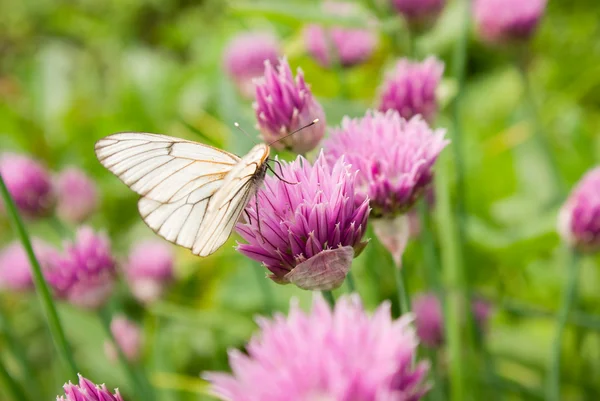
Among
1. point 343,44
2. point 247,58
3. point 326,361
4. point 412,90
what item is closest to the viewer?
point 326,361

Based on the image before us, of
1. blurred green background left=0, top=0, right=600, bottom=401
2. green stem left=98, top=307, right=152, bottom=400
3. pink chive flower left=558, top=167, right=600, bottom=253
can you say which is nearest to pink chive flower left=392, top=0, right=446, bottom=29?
blurred green background left=0, top=0, right=600, bottom=401

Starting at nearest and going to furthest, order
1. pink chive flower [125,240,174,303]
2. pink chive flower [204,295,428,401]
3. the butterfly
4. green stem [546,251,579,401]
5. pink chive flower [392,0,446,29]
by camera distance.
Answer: pink chive flower [204,295,428,401]
the butterfly
green stem [546,251,579,401]
pink chive flower [392,0,446,29]
pink chive flower [125,240,174,303]

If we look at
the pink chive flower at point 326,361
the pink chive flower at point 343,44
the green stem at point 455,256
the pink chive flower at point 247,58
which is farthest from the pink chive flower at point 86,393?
the pink chive flower at point 247,58

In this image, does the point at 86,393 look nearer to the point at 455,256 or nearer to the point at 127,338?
the point at 455,256

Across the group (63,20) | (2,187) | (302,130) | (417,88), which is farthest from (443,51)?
(63,20)

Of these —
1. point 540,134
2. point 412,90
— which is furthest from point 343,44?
point 412,90

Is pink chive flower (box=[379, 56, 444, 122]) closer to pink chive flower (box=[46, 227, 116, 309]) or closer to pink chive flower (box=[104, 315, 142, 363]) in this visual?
pink chive flower (box=[46, 227, 116, 309])
